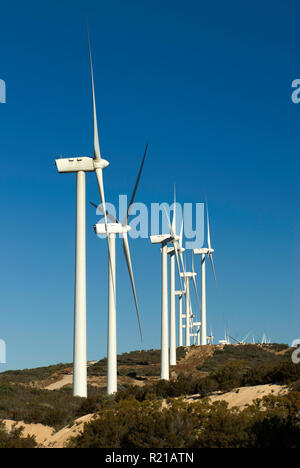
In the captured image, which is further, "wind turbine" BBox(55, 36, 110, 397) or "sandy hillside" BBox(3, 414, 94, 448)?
"wind turbine" BBox(55, 36, 110, 397)

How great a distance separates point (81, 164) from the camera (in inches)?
1689

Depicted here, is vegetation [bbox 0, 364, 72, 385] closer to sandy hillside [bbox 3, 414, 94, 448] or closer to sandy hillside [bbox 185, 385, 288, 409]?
sandy hillside [bbox 3, 414, 94, 448]

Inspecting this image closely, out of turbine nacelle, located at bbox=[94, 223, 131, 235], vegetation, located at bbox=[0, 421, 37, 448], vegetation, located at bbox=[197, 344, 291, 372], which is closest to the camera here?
vegetation, located at bbox=[0, 421, 37, 448]

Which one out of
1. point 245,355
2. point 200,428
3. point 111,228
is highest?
point 111,228

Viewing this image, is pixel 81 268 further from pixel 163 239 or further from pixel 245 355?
pixel 245 355

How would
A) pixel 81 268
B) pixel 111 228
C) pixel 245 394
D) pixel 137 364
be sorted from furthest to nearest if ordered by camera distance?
A: pixel 137 364
pixel 111 228
pixel 81 268
pixel 245 394

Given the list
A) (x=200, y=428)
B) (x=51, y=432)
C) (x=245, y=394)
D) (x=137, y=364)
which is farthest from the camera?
(x=137, y=364)

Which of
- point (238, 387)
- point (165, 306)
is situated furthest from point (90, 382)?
point (238, 387)

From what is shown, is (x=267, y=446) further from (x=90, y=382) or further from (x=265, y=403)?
(x=90, y=382)

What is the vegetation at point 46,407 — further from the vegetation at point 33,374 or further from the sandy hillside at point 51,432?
the vegetation at point 33,374

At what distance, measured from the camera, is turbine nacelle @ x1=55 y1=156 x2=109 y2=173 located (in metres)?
42.6

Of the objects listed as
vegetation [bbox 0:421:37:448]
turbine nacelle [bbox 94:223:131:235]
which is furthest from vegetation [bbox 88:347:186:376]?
vegetation [bbox 0:421:37:448]

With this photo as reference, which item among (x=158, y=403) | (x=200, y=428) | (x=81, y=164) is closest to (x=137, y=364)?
(x=81, y=164)

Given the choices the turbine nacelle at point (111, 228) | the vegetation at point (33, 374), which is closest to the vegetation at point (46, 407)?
the turbine nacelle at point (111, 228)
